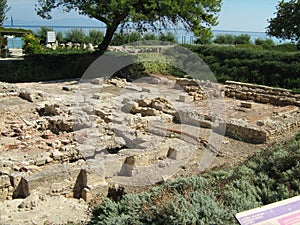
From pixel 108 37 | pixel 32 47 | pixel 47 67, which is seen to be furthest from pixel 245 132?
pixel 32 47

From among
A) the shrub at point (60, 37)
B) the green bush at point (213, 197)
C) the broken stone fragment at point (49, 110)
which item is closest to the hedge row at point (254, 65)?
the broken stone fragment at point (49, 110)

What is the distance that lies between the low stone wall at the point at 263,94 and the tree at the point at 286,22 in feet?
25.0

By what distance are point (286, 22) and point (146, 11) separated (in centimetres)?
1043


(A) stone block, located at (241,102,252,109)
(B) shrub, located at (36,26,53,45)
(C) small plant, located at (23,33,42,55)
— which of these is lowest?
(A) stone block, located at (241,102,252,109)

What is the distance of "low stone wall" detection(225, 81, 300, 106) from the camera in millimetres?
14984

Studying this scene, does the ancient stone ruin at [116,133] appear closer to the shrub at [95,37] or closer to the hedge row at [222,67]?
the hedge row at [222,67]

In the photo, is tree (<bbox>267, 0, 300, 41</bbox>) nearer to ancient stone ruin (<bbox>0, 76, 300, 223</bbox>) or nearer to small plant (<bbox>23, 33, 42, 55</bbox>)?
ancient stone ruin (<bbox>0, 76, 300, 223</bbox>)

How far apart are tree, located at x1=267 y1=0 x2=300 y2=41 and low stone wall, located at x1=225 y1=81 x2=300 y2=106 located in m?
7.62

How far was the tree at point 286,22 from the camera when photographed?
73.3 feet

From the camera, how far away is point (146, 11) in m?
18.2

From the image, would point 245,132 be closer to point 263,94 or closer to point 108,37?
point 263,94

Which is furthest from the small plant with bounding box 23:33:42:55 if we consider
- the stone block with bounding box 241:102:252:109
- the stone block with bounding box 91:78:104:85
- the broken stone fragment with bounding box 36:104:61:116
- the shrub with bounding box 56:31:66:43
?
the stone block with bounding box 241:102:252:109

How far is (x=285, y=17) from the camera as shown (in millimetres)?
23141

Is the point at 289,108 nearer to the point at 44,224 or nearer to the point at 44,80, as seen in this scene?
the point at 44,224
